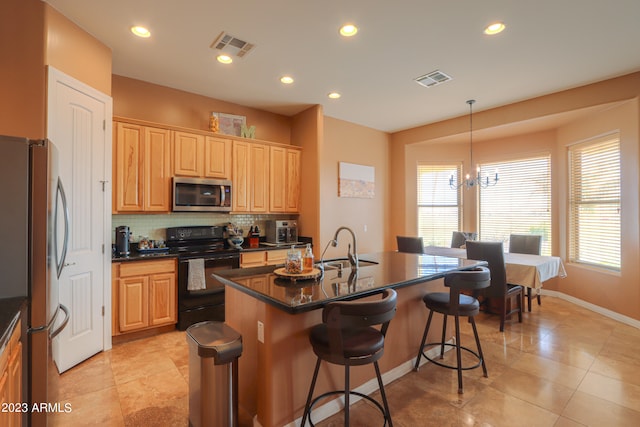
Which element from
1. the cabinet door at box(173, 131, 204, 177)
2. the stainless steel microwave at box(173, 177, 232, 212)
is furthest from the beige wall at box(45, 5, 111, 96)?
the stainless steel microwave at box(173, 177, 232, 212)

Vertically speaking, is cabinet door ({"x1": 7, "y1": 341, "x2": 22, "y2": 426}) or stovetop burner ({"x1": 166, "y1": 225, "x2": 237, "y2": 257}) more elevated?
stovetop burner ({"x1": 166, "y1": 225, "x2": 237, "y2": 257})

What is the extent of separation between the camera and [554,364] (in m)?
2.77

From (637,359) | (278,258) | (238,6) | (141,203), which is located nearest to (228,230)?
(278,258)

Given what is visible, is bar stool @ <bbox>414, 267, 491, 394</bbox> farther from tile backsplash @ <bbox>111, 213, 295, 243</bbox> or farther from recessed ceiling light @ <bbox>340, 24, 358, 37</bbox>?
tile backsplash @ <bbox>111, 213, 295, 243</bbox>

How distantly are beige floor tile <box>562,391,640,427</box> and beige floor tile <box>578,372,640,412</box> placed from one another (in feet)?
0.24

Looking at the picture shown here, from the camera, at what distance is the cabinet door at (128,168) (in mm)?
3332

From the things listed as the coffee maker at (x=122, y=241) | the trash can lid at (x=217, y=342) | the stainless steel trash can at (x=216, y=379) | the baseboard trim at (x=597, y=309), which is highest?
the coffee maker at (x=122, y=241)

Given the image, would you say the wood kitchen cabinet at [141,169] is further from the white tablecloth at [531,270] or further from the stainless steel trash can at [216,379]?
the white tablecloth at [531,270]

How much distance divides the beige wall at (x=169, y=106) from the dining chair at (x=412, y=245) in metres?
2.76

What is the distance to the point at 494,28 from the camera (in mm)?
2711

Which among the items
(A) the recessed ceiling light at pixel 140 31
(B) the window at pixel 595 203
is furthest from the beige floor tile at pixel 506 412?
(A) the recessed ceiling light at pixel 140 31

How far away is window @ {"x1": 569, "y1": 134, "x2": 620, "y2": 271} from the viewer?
4.15 metres

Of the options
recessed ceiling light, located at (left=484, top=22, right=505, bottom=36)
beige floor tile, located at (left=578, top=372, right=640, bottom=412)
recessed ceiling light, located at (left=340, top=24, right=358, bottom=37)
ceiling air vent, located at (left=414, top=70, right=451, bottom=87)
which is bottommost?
beige floor tile, located at (left=578, top=372, right=640, bottom=412)

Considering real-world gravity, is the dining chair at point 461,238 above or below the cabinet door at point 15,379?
above
